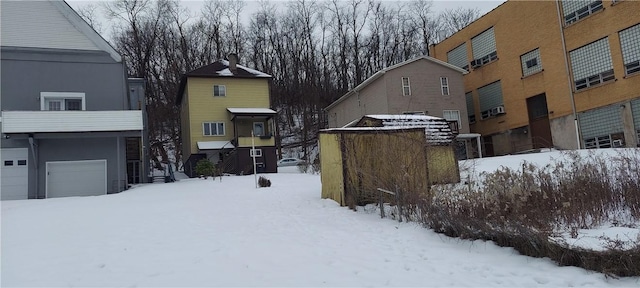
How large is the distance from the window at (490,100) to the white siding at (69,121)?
2490cm

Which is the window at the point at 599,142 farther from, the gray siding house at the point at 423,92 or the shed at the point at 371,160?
the shed at the point at 371,160

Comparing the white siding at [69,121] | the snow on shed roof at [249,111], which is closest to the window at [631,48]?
the snow on shed roof at [249,111]

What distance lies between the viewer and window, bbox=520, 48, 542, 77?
28078mm

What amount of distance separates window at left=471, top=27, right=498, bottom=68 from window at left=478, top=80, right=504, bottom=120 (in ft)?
6.56

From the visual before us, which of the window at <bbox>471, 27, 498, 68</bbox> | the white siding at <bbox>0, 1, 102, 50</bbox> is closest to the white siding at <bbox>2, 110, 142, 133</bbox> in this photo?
the white siding at <bbox>0, 1, 102, 50</bbox>

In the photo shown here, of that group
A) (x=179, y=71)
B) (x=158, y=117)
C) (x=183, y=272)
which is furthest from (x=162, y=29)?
(x=183, y=272)

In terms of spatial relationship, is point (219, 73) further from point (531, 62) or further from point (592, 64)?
point (592, 64)

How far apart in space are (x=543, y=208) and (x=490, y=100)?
2693 centimetres

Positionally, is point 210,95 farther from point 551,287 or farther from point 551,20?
point 551,287

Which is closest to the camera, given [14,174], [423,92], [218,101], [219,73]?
[14,174]

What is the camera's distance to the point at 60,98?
20844 millimetres

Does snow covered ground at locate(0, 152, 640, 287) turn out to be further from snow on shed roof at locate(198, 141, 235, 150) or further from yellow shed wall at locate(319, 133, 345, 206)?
snow on shed roof at locate(198, 141, 235, 150)

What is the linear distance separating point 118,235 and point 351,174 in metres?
5.72

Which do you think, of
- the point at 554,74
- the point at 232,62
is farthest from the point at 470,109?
the point at 232,62
